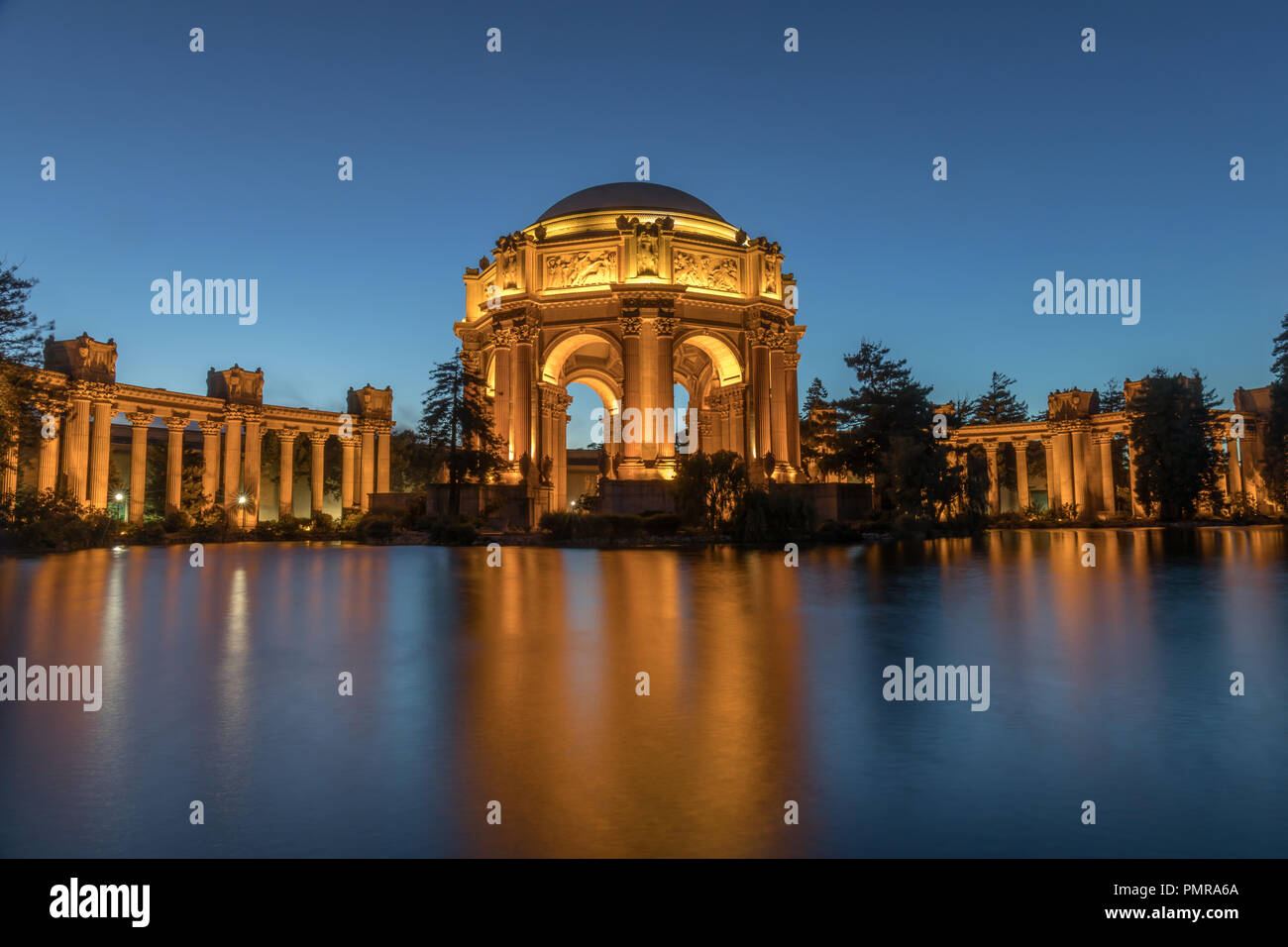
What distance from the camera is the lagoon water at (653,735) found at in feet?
10.5

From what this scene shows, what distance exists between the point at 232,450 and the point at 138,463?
577 cm

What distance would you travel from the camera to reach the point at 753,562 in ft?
64.3

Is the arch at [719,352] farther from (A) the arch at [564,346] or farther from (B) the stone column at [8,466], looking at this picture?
(B) the stone column at [8,466]

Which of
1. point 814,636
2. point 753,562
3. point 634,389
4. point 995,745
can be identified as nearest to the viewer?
point 995,745

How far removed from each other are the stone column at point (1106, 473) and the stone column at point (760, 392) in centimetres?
2928

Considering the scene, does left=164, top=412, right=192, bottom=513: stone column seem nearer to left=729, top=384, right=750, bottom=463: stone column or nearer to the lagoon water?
left=729, top=384, right=750, bottom=463: stone column

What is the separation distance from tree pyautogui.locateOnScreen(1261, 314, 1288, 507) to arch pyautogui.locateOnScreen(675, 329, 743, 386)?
103ft

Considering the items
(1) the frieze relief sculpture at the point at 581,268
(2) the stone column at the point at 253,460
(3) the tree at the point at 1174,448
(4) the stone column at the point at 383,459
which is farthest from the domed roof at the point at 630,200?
(3) the tree at the point at 1174,448

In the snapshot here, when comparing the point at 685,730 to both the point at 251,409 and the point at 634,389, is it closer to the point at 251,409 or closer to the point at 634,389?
the point at 634,389

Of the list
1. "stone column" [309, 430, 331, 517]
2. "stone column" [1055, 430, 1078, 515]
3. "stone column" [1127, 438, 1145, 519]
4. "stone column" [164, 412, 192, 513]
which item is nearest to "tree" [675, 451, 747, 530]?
"stone column" [309, 430, 331, 517]

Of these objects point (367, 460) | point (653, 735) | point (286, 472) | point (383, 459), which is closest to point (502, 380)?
point (367, 460)

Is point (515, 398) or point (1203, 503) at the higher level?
point (515, 398)
